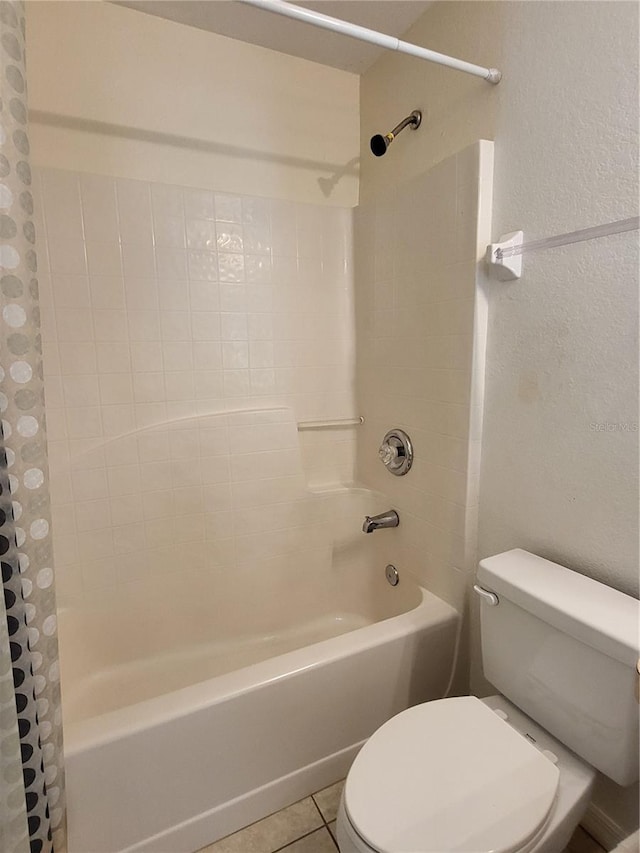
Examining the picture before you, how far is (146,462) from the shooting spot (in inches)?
64.3

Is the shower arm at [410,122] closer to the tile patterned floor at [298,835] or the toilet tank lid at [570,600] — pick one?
the toilet tank lid at [570,600]

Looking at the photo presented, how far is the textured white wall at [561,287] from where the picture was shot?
963mm

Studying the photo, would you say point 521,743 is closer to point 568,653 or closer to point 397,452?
point 568,653

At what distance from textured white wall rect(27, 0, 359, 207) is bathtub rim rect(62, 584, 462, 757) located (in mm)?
1606

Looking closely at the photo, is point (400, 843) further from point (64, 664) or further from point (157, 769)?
point (64, 664)

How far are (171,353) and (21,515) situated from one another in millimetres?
946

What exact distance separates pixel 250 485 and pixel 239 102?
1.44m

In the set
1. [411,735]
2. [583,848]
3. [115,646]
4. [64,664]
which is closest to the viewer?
[411,735]

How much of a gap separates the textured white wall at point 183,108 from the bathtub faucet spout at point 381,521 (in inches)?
51.0

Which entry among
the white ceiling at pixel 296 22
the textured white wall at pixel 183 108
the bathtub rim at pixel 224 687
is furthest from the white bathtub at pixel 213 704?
the white ceiling at pixel 296 22

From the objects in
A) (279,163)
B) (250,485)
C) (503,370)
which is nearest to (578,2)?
(503,370)

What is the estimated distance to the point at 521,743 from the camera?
0.95m

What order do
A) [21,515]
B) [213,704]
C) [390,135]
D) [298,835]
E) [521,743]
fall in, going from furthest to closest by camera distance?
1. [390,135]
2. [298,835]
3. [213,704]
4. [521,743]
5. [21,515]

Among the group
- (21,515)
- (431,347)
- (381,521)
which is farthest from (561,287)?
(21,515)
